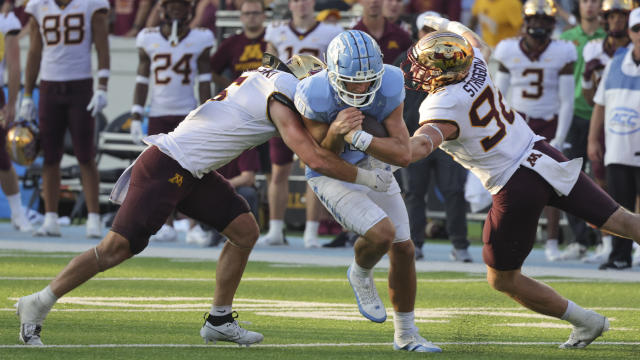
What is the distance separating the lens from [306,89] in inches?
203

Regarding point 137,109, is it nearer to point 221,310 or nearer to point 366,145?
point 221,310

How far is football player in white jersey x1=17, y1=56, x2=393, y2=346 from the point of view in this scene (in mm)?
5270

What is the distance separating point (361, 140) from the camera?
16.5 ft

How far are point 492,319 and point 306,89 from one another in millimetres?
2006

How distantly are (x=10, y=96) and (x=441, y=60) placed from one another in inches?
257

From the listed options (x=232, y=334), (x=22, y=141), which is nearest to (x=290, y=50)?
(x=22, y=141)

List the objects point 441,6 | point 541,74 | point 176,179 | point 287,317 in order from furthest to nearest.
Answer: point 441,6
point 541,74
point 287,317
point 176,179

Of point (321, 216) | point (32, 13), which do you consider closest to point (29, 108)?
point (32, 13)

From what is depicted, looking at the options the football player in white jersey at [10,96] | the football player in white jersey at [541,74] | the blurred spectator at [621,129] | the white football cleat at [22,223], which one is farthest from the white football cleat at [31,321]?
the white football cleat at [22,223]

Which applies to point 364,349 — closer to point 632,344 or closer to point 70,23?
point 632,344

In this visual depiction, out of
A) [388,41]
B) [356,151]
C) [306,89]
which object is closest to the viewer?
[306,89]

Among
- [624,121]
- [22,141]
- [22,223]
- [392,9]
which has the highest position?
[392,9]

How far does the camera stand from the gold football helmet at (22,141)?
11734mm

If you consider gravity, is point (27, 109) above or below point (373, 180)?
below
